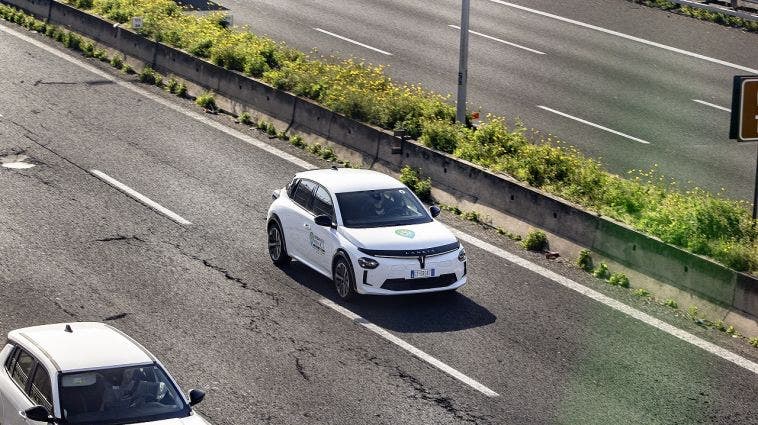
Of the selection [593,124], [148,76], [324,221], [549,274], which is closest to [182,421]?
[324,221]

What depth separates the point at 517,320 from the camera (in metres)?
18.2

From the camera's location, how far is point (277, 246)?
66.7 ft

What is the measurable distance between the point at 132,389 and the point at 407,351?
16.4 ft

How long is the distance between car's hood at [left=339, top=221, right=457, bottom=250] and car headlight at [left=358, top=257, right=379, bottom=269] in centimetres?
19

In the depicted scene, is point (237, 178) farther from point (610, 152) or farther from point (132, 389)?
point (132, 389)

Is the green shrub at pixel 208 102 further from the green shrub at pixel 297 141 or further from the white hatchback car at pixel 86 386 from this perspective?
the white hatchback car at pixel 86 386

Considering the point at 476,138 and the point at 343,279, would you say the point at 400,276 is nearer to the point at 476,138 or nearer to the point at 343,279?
the point at 343,279

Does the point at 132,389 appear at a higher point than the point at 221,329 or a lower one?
higher

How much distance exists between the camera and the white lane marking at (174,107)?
2656cm

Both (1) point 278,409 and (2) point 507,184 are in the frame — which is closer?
(1) point 278,409

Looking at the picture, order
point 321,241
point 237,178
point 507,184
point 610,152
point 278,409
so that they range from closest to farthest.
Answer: point 278,409 < point 321,241 < point 507,184 < point 237,178 < point 610,152

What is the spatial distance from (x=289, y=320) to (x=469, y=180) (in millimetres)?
6014

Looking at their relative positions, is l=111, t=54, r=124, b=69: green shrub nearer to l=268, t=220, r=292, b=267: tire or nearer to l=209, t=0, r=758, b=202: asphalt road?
l=209, t=0, r=758, b=202: asphalt road

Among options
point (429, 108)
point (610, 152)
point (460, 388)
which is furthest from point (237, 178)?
point (460, 388)
